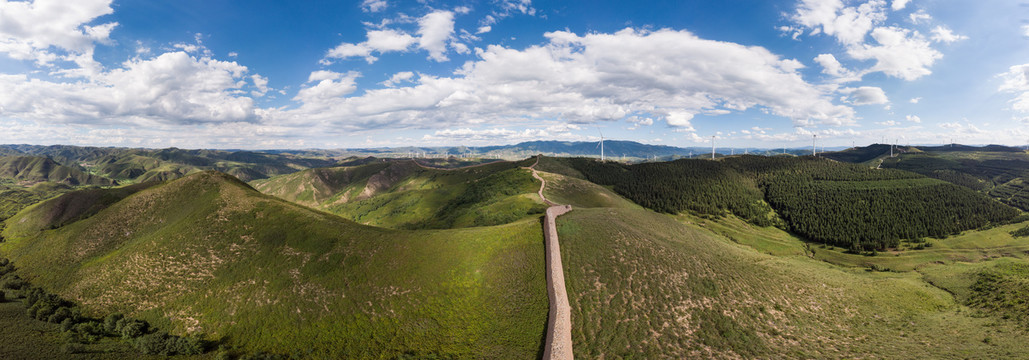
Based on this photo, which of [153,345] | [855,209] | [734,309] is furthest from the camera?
[855,209]

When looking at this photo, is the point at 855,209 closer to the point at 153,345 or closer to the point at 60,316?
the point at 153,345

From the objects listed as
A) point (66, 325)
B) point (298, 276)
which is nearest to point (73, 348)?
point (66, 325)

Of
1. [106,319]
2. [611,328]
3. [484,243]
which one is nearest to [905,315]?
[611,328]

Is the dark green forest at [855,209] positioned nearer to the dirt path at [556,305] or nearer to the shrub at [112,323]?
the dirt path at [556,305]

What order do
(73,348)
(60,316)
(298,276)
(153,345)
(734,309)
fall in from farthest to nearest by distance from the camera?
1. (298,276)
2. (734,309)
3. (60,316)
4. (153,345)
5. (73,348)

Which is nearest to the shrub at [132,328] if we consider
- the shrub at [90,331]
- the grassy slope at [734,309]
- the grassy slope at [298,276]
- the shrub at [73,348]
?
the grassy slope at [298,276]

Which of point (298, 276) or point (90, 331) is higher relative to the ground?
point (298, 276)
